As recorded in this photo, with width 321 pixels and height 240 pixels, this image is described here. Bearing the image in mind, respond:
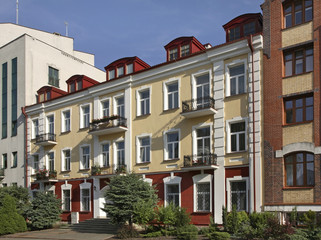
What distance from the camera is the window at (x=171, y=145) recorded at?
83.6 ft

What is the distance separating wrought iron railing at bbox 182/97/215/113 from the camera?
2367 centimetres

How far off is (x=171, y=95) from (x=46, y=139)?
1355 centimetres

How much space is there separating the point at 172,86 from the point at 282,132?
850 centimetres

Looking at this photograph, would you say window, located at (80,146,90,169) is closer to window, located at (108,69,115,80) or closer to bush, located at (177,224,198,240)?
window, located at (108,69,115,80)

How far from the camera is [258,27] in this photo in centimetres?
2373

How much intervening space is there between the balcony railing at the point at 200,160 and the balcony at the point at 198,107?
253 cm

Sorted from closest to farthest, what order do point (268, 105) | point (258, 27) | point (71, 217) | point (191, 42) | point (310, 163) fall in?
1. point (310, 163)
2. point (268, 105)
3. point (258, 27)
4. point (191, 42)
5. point (71, 217)

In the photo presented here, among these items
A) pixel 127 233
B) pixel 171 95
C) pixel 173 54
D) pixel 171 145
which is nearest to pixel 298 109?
pixel 171 145

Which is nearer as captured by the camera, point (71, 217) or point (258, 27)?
point (258, 27)

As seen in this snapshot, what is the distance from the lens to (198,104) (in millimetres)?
24469

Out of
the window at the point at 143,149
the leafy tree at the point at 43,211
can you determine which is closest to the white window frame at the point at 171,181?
the window at the point at 143,149

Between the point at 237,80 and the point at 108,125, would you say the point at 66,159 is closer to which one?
the point at 108,125

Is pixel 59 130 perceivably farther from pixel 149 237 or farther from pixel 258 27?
pixel 258 27

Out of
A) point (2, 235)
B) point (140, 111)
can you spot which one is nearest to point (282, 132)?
point (140, 111)
